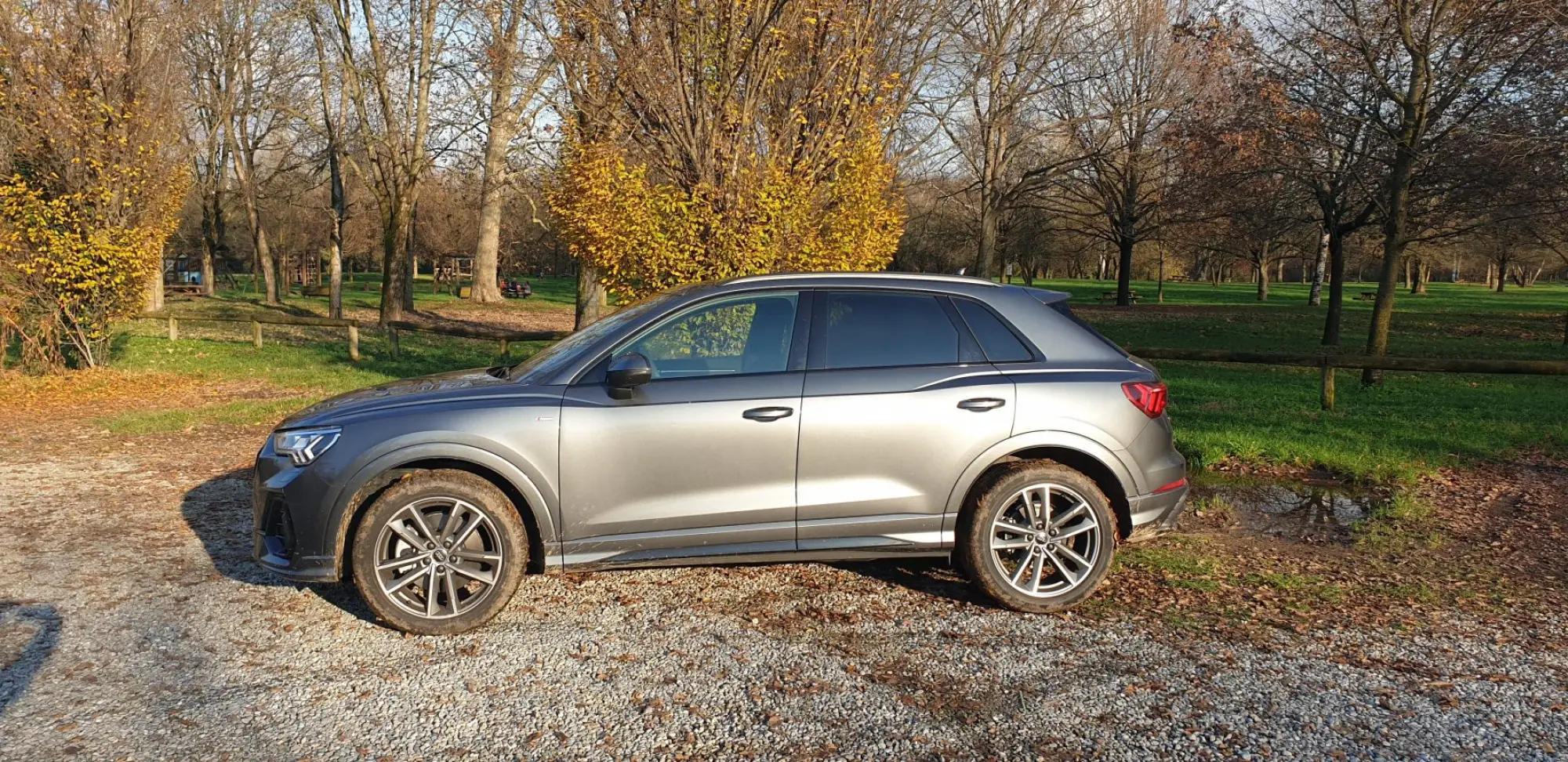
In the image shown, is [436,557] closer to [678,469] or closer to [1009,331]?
[678,469]

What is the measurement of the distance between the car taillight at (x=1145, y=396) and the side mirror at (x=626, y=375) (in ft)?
7.95

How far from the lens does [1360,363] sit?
1105 centimetres

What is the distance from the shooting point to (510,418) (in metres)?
4.66

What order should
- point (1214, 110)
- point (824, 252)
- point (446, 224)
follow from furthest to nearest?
point (446, 224) < point (1214, 110) < point (824, 252)

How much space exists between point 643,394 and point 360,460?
52.6 inches

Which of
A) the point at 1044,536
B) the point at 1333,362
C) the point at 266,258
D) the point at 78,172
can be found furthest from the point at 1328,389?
the point at 266,258

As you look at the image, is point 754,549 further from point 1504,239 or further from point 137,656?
point 1504,239

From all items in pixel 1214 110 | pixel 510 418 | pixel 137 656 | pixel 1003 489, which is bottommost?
pixel 137 656

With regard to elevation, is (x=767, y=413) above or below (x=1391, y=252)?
below

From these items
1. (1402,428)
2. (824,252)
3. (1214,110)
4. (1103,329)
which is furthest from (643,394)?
(1103,329)

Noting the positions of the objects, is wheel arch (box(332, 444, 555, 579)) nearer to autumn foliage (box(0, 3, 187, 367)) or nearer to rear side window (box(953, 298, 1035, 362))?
rear side window (box(953, 298, 1035, 362))

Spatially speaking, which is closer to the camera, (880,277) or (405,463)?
(405,463)

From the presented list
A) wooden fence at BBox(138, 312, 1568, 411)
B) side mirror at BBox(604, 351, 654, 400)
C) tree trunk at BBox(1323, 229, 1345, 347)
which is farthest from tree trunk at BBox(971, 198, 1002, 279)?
side mirror at BBox(604, 351, 654, 400)

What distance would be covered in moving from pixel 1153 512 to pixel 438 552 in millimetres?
3556
